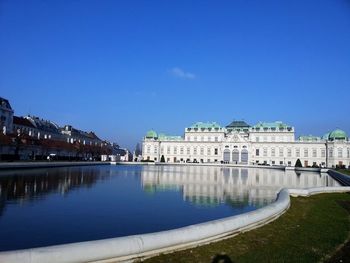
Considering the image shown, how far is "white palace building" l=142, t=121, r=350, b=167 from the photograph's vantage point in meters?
127

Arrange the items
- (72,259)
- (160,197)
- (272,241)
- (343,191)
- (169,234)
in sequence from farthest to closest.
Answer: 1. (343,191)
2. (160,197)
3. (272,241)
4. (169,234)
5. (72,259)

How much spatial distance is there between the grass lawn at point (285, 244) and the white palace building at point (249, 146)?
117502mm

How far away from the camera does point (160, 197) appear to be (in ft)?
Result: 71.6

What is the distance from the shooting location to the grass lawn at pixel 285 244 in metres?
8.73

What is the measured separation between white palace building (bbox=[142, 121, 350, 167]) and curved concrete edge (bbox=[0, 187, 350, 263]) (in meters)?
121

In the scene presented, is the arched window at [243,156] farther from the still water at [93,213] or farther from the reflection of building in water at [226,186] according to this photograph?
the still water at [93,213]

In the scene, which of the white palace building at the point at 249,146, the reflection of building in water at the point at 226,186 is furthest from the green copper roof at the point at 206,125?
the reflection of building in water at the point at 226,186

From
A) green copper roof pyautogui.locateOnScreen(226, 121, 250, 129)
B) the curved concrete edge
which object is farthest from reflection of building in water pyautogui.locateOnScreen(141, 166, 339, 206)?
green copper roof pyautogui.locateOnScreen(226, 121, 250, 129)

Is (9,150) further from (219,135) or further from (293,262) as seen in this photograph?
(219,135)

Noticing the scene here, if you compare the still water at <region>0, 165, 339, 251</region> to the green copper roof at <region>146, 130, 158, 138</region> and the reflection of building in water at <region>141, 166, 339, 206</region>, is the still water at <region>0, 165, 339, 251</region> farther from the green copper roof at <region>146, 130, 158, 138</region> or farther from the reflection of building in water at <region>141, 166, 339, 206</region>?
the green copper roof at <region>146, 130, 158, 138</region>

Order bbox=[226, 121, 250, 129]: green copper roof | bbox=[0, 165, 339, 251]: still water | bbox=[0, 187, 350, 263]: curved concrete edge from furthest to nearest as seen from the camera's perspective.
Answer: bbox=[226, 121, 250, 129]: green copper roof, bbox=[0, 165, 339, 251]: still water, bbox=[0, 187, 350, 263]: curved concrete edge

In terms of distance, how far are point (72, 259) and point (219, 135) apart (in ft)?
432

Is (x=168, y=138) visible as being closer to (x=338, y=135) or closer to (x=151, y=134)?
(x=151, y=134)

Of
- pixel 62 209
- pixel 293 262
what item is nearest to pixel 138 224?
pixel 62 209
